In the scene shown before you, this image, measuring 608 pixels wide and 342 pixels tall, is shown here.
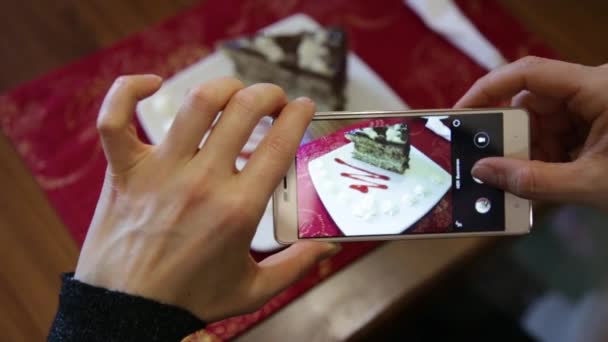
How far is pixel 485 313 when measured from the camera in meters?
0.85

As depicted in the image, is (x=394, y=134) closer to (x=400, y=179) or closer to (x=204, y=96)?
(x=400, y=179)

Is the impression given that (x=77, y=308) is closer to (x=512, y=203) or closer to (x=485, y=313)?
(x=512, y=203)

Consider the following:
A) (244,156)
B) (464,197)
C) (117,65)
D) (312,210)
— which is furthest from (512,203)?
(117,65)

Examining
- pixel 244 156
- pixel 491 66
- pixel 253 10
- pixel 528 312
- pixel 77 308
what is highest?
pixel 253 10

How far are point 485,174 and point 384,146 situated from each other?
0.32 feet

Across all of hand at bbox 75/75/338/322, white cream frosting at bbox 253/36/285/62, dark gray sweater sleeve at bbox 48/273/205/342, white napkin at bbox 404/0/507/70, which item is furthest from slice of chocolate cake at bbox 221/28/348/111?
dark gray sweater sleeve at bbox 48/273/205/342

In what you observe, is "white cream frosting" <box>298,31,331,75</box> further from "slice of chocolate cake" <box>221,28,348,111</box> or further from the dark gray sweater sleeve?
the dark gray sweater sleeve

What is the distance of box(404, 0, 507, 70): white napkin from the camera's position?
70 cm

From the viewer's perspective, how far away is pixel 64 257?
1.98 feet

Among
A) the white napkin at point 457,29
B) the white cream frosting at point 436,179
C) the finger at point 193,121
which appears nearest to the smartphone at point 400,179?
the white cream frosting at point 436,179

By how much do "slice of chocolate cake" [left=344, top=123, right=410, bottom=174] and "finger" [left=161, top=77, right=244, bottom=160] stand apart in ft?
0.50

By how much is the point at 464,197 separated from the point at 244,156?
256mm

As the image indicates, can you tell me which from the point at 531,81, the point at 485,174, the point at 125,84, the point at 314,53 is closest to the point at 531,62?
the point at 531,81

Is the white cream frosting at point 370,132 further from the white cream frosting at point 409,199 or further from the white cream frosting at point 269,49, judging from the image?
the white cream frosting at point 269,49
